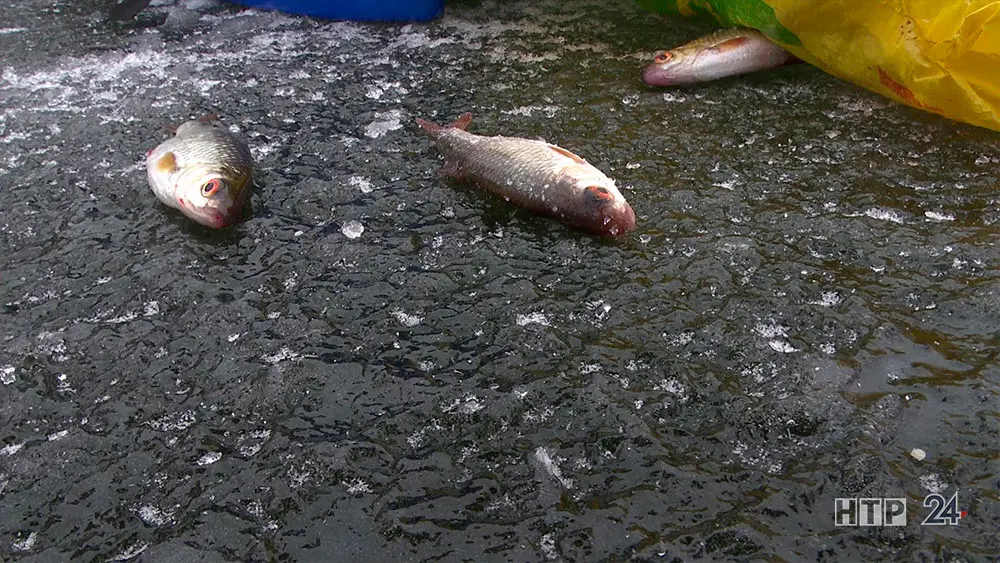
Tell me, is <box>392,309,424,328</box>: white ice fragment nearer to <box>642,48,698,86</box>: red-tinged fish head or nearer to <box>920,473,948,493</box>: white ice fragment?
<box>920,473,948,493</box>: white ice fragment

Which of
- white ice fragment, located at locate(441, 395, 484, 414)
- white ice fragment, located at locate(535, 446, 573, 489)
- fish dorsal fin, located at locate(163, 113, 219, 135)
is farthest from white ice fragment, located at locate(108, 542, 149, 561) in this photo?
fish dorsal fin, located at locate(163, 113, 219, 135)

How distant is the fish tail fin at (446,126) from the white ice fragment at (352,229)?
1.16m

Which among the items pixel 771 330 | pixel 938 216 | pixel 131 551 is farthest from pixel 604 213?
pixel 131 551

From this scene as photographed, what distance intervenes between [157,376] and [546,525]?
232 centimetres

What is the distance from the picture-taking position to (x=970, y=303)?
3768mm

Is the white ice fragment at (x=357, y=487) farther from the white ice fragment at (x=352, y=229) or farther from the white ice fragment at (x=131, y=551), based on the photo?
the white ice fragment at (x=352, y=229)

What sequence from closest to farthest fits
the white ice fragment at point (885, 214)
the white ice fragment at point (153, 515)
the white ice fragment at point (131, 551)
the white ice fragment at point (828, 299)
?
the white ice fragment at point (131, 551), the white ice fragment at point (153, 515), the white ice fragment at point (828, 299), the white ice fragment at point (885, 214)

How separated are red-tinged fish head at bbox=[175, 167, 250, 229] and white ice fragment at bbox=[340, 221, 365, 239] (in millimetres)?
796

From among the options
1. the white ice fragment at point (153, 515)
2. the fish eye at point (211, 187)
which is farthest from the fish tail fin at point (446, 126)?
the white ice fragment at point (153, 515)

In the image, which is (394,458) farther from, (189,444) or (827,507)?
(827,507)

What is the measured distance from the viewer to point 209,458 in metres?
3.28

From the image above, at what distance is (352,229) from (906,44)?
4.48 meters

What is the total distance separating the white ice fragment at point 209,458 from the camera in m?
3.26

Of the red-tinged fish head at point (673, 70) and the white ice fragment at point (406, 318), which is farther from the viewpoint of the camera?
the red-tinged fish head at point (673, 70)
